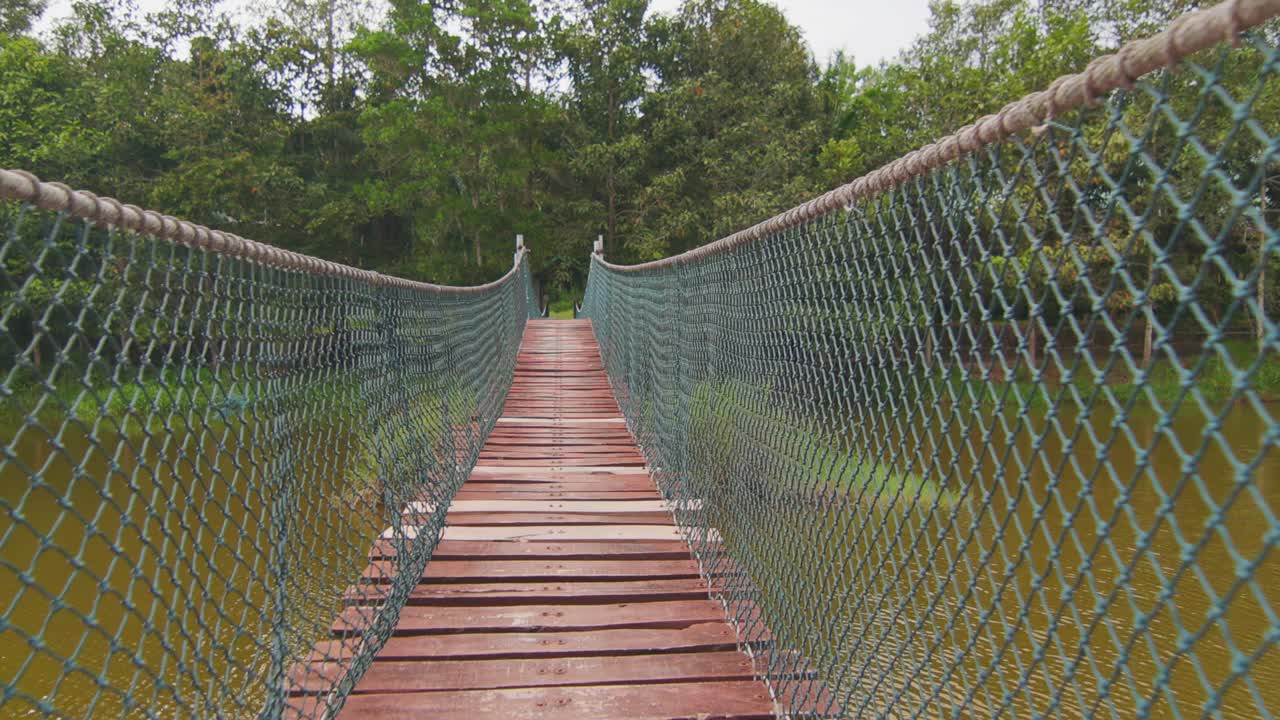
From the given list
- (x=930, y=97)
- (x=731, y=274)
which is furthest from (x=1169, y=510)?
(x=930, y=97)

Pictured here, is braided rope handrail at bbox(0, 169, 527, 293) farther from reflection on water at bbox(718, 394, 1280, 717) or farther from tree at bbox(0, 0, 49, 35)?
tree at bbox(0, 0, 49, 35)

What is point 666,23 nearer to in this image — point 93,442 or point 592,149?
point 592,149

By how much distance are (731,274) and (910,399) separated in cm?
93

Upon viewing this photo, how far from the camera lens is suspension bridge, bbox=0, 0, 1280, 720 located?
2.25 feet

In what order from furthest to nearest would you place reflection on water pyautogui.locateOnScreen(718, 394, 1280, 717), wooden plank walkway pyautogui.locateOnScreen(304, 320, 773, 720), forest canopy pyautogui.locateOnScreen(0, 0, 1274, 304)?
forest canopy pyautogui.locateOnScreen(0, 0, 1274, 304), wooden plank walkway pyautogui.locateOnScreen(304, 320, 773, 720), reflection on water pyautogui.locateOnScreen(718, 394, 1280, 717)

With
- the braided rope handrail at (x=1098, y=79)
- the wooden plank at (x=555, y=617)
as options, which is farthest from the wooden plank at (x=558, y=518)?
the braided rope handrail at (x=1098, y=79)

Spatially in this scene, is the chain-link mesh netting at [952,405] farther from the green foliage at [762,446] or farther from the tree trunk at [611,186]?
the tree trunk at [611,186]

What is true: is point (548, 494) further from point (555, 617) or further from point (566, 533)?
point (555, 617)

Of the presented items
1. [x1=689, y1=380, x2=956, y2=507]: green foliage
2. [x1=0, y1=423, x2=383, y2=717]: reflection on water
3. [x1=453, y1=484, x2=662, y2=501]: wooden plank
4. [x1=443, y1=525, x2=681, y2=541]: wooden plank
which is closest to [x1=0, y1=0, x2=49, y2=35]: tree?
[x1=0, y1=423, x2=383, y2=717]: reflection on water

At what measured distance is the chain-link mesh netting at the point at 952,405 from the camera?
603 millimetres

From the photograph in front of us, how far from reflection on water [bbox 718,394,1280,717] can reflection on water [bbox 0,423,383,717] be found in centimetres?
88

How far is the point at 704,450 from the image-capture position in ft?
8.20

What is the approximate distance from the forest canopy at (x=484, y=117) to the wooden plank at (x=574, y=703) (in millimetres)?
10567

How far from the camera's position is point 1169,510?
60cm
